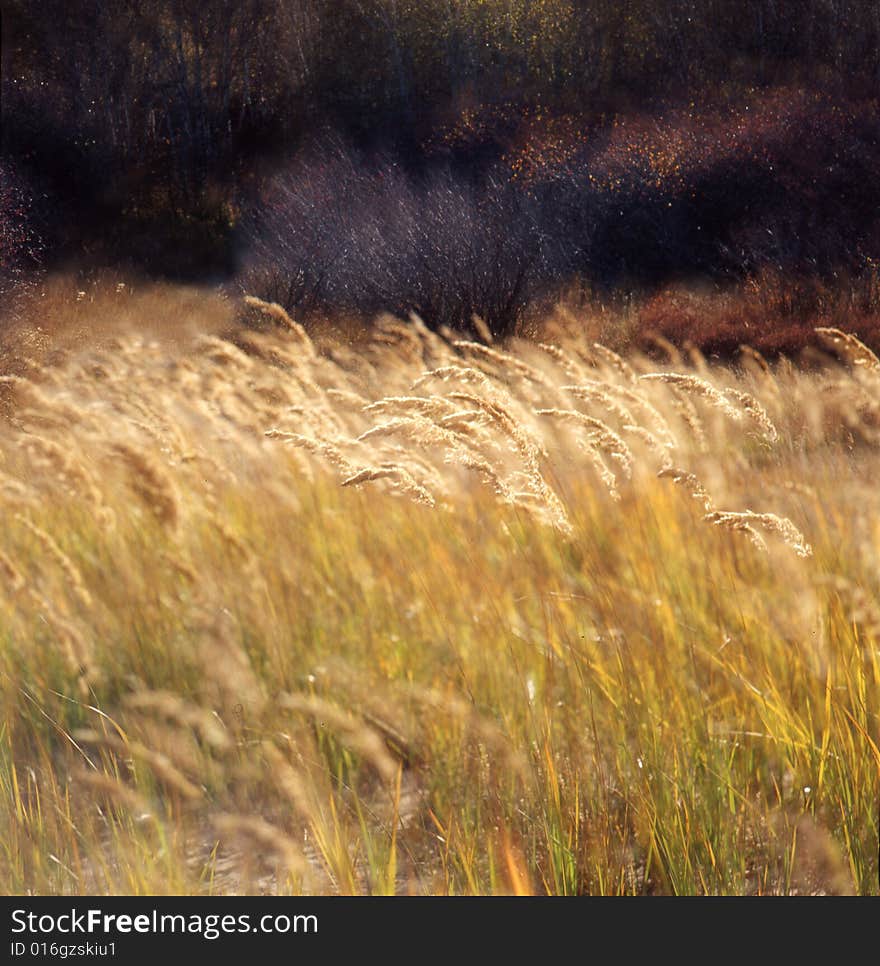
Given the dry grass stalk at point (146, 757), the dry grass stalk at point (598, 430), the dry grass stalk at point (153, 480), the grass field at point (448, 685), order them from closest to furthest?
the grass field at point (448, 685) < the dry grass stalk at point (146, 757) < the dry grass stalk at point (598, 430) < the dry grass stalk at point (153, 480)

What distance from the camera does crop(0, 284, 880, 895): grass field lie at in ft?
5.66

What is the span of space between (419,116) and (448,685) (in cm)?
1871

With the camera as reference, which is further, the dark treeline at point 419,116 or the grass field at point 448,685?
the dark treeline at point 419,116

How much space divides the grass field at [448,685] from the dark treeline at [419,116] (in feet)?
33.3

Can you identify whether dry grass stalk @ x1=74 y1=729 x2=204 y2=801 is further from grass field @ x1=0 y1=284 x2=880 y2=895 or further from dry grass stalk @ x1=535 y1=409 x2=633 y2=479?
dry grass stalk @ x1=535 y1=409 x2=633 y2=479

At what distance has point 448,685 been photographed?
218 cm

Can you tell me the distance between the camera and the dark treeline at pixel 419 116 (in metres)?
13.2

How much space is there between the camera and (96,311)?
14297 mm

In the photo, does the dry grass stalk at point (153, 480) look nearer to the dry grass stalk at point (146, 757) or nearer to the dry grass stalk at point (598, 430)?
the dry grass stalk at point (146, 757)

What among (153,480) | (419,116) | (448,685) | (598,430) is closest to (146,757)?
(448,685)

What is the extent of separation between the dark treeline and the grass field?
1016 centimetres

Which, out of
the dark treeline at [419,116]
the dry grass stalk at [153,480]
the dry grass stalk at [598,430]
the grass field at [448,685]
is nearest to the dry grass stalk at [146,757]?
the grass field at [448,685]

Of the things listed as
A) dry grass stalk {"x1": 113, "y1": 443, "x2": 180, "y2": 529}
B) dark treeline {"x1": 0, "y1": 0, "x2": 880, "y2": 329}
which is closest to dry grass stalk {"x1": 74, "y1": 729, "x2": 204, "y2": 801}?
dry grass stalk {"x1": 113, "y1": 443, "x2": 180, "y2": 529}
